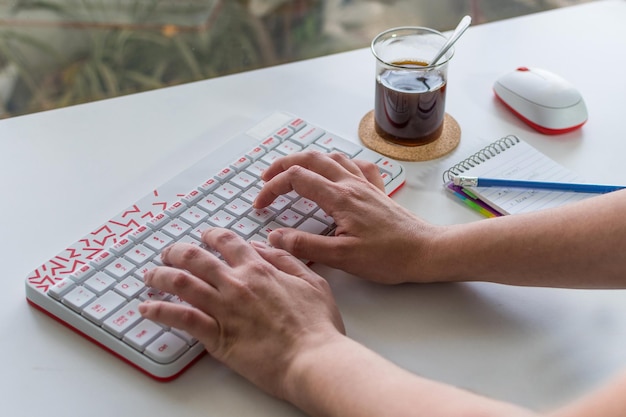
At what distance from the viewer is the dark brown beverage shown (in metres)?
1.02

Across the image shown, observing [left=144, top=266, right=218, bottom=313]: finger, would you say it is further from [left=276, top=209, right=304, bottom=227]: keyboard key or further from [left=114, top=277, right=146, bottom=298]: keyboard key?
[left=276, top=209, right=304, bottom=227]: keyboard key

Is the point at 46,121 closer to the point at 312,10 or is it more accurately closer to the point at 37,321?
the point at 37,321

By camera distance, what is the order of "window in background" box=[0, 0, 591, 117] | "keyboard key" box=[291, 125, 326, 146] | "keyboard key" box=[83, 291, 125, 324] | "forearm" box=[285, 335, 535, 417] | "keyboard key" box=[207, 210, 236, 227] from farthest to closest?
"window in background" box=[0, 0, 591, 117], "keyboard key" box=[291, 125, 326, 146], "keyboard key" box=[207, 210, 236, 227], "keyboard key" box=[83, 291, 125, 324], "forearm" box=[285, 335, 535, 417]

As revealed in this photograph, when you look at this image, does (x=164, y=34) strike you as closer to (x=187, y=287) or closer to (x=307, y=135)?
(x=307, y=135)

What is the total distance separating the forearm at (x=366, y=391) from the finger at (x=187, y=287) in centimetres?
11

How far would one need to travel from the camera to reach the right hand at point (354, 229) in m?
0.83

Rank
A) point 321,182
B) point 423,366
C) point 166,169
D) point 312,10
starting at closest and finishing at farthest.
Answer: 1. point 423,366
2. point 321,182
3. point 166,169
4. point 312,10

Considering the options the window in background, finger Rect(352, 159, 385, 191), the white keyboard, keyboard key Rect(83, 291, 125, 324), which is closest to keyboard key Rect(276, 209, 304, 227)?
the white keyboard

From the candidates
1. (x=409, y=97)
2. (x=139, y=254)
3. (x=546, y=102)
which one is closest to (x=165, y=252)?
(x=139, y=254)

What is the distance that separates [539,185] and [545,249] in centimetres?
17

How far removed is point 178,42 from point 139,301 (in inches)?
43.8

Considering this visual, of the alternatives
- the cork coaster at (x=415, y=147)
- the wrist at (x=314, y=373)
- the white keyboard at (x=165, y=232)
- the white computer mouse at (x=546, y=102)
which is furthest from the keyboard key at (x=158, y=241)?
the white computer mouse at (x=546, y=102)

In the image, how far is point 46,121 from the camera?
109cm

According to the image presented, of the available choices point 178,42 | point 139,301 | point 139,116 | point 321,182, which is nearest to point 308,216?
point 321,182
